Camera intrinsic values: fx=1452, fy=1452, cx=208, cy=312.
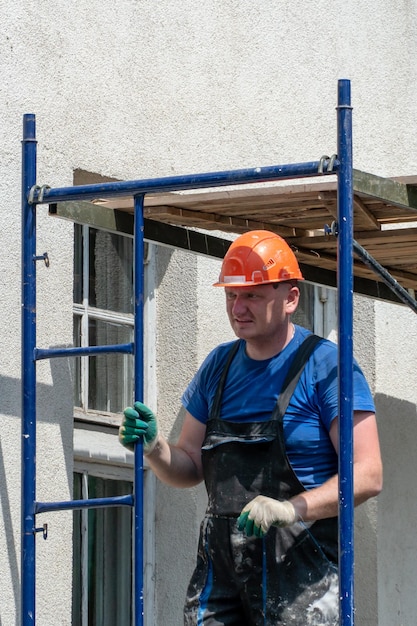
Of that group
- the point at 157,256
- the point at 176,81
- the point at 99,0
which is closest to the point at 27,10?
the point at 99,0

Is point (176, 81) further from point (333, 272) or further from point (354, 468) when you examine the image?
point (354, 468)

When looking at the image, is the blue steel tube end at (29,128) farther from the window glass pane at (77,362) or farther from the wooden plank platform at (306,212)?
the window glass pane at (77,362)

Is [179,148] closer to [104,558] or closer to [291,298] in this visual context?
[291,298]

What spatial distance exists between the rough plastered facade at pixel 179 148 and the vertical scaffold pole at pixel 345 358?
5.23 ft

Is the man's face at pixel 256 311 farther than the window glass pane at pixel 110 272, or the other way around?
the window glass pane at pixel 110 272

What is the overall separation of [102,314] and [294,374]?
5.85ft

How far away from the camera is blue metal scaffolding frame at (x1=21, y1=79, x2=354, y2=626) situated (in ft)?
14.8

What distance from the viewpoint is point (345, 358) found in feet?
14.8

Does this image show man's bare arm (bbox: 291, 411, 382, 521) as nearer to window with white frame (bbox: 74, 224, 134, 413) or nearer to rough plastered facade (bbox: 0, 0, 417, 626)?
rough plastered facade (bbox: 0, 0, 417, 626)

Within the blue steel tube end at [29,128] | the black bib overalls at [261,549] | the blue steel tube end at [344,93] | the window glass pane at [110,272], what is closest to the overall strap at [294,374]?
the black bib overalls at [261,549]

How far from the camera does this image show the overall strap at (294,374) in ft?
15.8

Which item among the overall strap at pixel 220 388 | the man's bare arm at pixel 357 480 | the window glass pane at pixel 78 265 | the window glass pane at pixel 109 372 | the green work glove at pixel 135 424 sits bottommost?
the man's bare arm at pixel 357 480

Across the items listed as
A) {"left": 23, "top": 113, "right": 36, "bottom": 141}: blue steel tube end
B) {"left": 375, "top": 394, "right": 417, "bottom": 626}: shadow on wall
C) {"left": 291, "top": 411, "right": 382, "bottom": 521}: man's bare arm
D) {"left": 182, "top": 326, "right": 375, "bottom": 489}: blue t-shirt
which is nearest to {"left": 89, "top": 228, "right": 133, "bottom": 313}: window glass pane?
{"left": 23, "top": 113, "right": 36, "bottom": 141}: blue steel tube end

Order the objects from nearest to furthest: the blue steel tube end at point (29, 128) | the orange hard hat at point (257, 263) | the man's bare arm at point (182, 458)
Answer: the orange hard hat at point (257, 263) → the man's bare arm at point (182, 458) → the blue steel tube end at point (29, 128)
